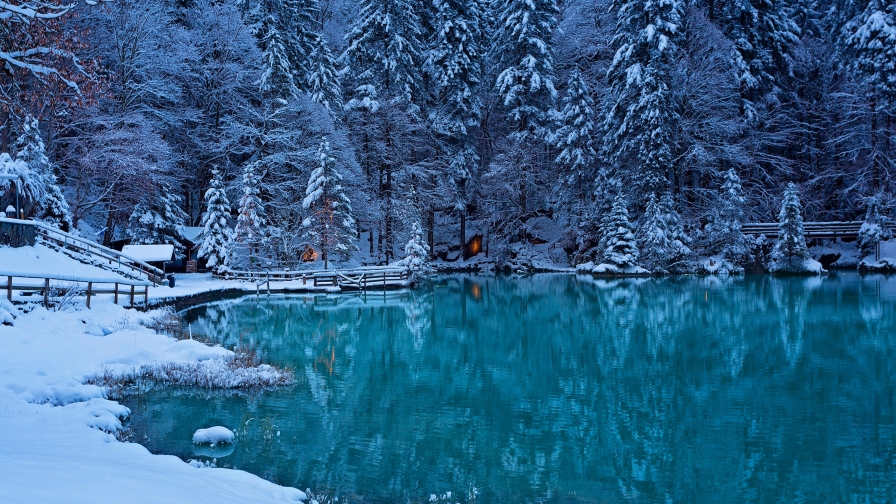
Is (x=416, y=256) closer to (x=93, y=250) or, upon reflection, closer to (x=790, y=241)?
(x=93, y=250)

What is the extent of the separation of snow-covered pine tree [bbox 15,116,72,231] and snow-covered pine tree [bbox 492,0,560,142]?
30.8 m

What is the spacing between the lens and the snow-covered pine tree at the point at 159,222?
4112 centimetres

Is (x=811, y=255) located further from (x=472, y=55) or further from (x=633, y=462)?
(x=633, y=462)

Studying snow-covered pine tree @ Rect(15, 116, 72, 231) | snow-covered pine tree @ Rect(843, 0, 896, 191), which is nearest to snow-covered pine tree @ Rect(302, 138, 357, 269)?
snow-covered pine tree @ Rect(15, 116, 72, 231)

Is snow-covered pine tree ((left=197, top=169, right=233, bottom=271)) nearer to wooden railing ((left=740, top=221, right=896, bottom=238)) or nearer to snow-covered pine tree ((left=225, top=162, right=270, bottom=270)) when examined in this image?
snow-covered pine tree ((left=225, top=162, right=270, bottom=270))

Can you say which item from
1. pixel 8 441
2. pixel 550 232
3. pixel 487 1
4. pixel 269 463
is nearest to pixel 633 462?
pixel 269 463

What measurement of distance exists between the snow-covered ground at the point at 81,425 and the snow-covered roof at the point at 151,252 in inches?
650

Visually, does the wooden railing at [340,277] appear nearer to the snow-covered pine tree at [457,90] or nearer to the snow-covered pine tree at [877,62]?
the snow-covered pine tree at [457,90]

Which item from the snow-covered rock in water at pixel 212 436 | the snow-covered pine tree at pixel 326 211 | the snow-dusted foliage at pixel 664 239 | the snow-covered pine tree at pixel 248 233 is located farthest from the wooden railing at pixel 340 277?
the snow-covered rock in water at pixel 212 436

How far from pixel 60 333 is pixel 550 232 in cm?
4267

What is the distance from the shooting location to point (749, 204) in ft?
157

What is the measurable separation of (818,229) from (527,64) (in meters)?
23.5

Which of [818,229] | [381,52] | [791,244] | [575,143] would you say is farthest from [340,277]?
[818,229]

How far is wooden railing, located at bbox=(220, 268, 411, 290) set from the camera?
37.8 m
